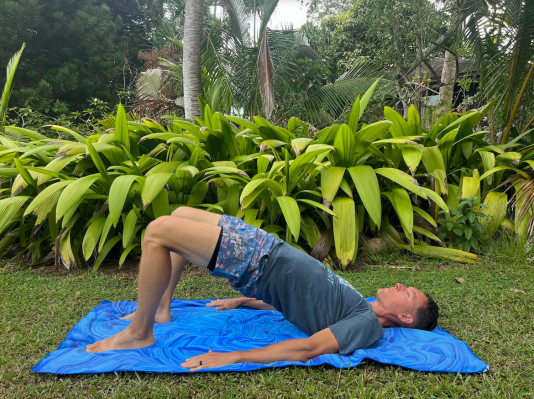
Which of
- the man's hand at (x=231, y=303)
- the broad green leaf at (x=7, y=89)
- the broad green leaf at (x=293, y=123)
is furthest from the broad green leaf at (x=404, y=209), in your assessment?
the broad green leaf at (x=7, y=89)

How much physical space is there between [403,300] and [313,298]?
0.57 meters

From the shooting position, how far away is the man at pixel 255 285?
1.81 meters

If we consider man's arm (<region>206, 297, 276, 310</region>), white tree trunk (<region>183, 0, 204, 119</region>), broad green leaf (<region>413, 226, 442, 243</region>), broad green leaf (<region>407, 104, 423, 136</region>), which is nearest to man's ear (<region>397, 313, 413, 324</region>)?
man's arm (<region>206, 297, 276, 310</region>)

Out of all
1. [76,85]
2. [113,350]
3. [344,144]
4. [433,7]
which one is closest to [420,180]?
[344,144]

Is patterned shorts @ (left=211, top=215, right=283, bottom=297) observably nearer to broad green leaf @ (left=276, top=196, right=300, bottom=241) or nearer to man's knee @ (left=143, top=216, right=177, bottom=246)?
man's knee @ (left=143, top=216, right=177, bottom=246)

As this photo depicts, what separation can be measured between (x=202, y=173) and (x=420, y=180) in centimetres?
227

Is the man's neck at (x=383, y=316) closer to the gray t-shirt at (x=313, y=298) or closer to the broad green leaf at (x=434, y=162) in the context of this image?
the gray t-shirt at (x=313, y=298)

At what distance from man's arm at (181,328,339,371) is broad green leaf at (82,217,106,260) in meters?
1.77

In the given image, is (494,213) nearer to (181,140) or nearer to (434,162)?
(434,162)

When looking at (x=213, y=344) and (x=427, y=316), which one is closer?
(x=213, y=344)

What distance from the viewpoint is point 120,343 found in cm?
189

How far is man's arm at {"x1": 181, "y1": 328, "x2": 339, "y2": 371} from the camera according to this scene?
5.75ft

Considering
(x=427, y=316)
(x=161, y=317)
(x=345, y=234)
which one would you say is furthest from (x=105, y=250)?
(x=427, y=316)

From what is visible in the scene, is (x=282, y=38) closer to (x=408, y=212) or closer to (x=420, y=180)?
(x=420, y=180)
